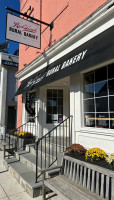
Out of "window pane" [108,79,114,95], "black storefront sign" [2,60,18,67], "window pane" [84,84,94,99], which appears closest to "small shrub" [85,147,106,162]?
"window pane" [108,79,114,95]

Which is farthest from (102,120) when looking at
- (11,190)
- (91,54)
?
(11,190)

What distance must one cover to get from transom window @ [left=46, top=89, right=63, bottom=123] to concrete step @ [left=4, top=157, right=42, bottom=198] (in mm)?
2262

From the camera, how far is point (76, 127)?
13.9 ft

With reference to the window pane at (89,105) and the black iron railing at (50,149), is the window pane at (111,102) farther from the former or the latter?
the black iron railing at (50,149)

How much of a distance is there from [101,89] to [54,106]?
3.18 metres

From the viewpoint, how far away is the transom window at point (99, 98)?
3541mm

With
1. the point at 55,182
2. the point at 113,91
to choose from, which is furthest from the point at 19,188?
the point at 113,91

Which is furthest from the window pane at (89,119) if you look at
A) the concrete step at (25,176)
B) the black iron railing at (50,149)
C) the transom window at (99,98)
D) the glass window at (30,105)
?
the glass window at (30,105)

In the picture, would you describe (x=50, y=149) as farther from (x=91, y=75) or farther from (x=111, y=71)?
(x=111, y=71)

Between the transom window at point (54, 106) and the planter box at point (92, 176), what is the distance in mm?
3328

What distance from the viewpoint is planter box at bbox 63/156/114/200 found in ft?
7.44

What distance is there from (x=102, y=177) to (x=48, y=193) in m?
1.53

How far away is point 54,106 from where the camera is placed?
6.67 meters

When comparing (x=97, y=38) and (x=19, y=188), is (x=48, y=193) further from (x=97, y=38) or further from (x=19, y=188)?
(x=97, y=38)
